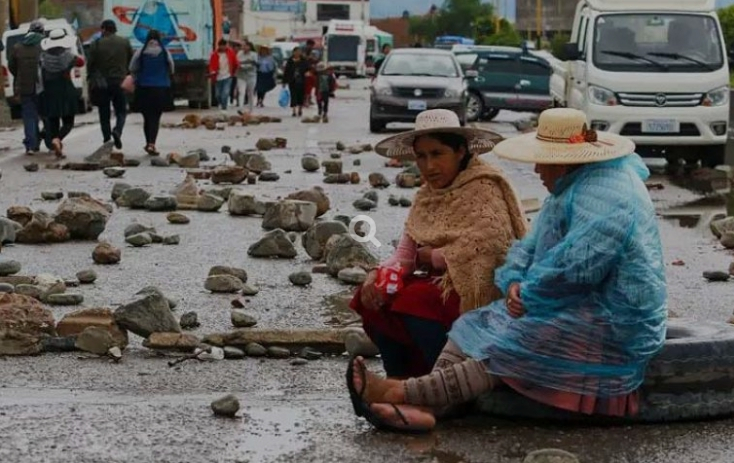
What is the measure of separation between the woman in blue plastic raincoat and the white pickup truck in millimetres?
14182

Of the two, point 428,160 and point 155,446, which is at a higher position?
point 428,160

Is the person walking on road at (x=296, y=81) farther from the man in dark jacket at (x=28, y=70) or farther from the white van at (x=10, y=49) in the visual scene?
the man in dark jacket at (x=28, y=70)

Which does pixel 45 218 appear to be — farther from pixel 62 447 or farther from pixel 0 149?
pixel 0 149

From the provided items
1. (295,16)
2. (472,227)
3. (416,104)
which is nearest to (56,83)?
(416,104)

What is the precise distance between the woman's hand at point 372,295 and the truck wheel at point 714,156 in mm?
14885

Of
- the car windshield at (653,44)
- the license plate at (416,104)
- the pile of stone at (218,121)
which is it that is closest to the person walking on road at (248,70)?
the pile of stone at (218,121)

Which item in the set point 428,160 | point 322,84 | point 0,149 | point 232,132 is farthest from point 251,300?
point 322,84

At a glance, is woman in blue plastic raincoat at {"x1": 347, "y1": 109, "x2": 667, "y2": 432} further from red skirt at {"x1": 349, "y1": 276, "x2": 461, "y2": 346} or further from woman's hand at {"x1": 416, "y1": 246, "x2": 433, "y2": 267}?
woman's hand at {"x1": 416, "y1": 246, "x2": 433, "y2": 267}

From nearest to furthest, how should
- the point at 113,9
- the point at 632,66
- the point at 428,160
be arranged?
the point at 428,160 < the point at 632,66 < the point at 113,9

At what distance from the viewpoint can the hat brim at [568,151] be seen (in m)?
5.98

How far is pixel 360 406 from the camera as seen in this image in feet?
19.6

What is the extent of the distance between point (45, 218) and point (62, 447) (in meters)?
6.75

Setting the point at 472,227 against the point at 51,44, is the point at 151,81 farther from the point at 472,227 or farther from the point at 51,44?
the point at 472,227

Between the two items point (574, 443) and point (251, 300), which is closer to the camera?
point (574, 443)
